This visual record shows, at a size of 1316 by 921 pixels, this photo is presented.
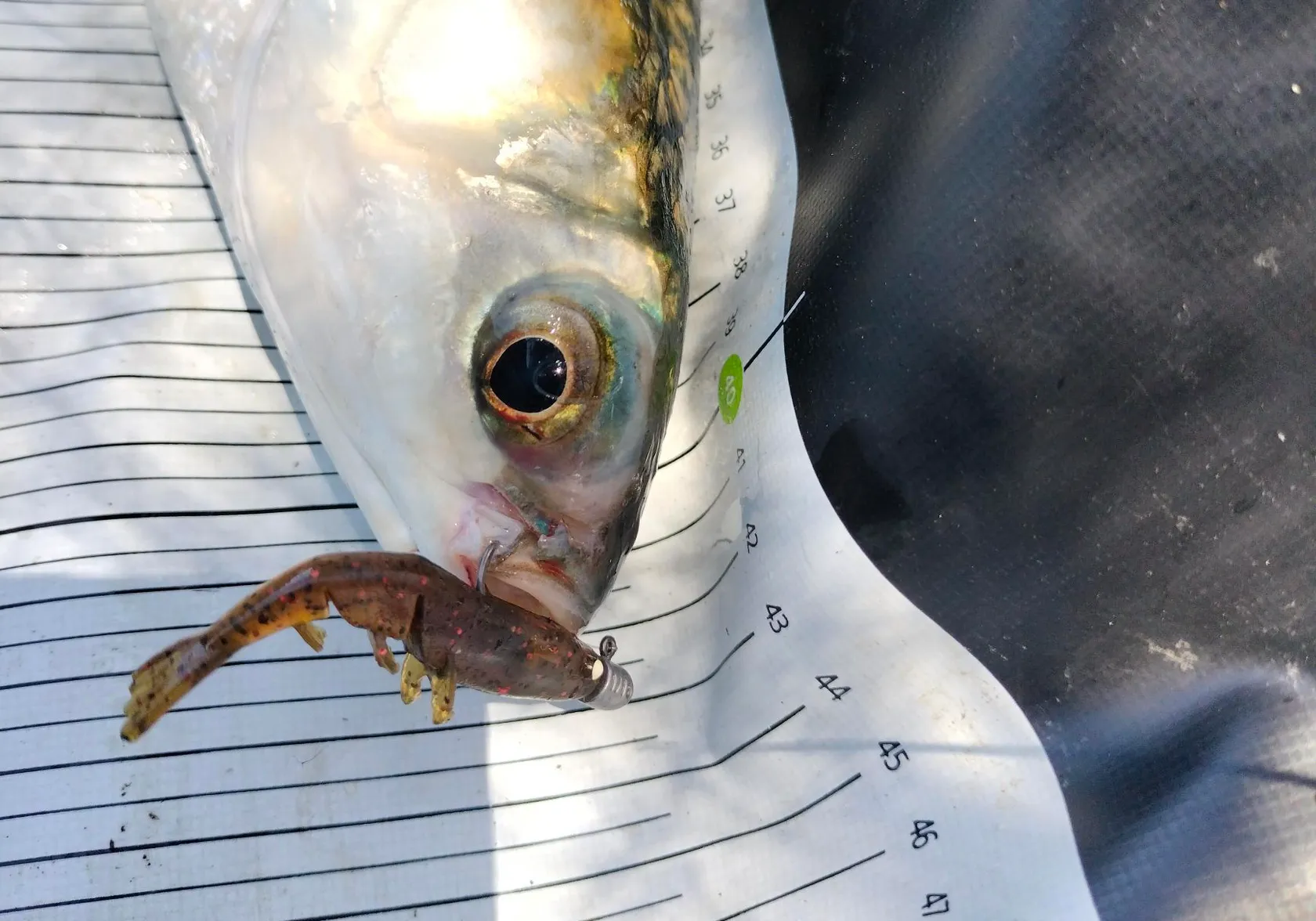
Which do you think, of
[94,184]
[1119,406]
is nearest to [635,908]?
[1119,406]

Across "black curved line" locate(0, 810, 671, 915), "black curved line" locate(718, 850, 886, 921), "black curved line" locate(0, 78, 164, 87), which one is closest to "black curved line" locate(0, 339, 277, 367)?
"black curved line" locate(0, 78, 164, 87)

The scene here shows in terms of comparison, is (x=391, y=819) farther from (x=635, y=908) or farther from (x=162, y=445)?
(x=162, y=445)

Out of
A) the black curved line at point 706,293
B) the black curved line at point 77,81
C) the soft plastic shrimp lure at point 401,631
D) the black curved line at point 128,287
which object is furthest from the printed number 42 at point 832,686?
the black curved line at point 77,81

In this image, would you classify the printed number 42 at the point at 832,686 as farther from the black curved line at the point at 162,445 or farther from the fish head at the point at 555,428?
the black curved line at the point at 162,445

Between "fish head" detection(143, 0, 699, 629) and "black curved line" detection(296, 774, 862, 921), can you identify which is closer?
"fish head" detection(143, 0, 699, 629)

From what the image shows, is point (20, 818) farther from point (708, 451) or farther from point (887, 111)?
point (887, 111)

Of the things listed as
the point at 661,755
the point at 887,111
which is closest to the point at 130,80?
the point at 887,111

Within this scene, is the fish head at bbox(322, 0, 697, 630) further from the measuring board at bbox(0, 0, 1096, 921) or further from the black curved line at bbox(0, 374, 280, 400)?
the black curved line at bbox(0, 374, 280, 400)
